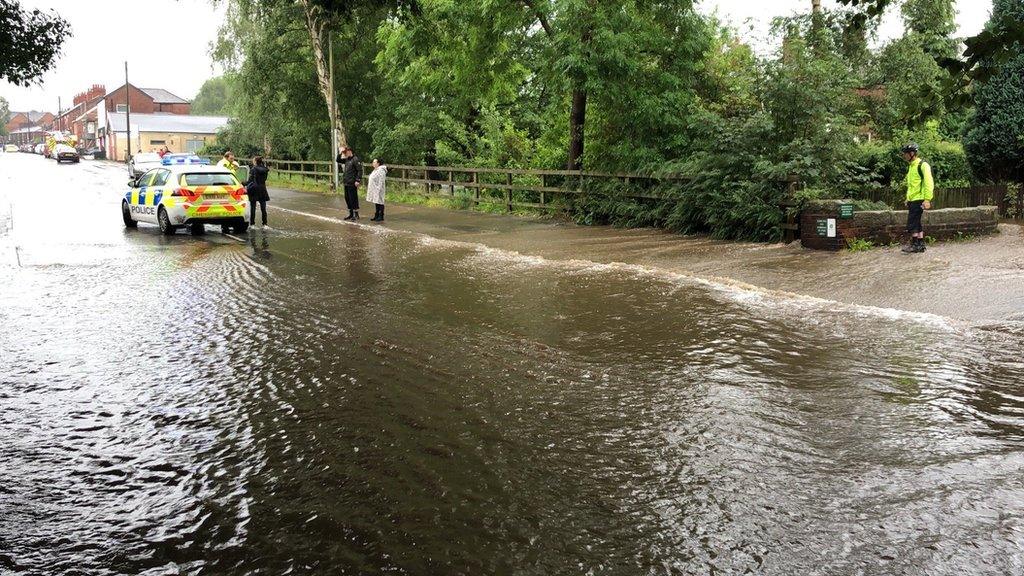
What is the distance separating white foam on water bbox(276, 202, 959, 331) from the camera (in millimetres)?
8750

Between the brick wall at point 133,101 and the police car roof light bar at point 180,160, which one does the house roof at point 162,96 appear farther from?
the police car roof light bar at point 180,160

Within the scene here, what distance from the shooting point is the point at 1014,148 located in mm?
17047

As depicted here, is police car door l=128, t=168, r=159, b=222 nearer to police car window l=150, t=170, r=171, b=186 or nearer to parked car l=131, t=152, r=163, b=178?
police car window l=150, t=170, r=171, b=186

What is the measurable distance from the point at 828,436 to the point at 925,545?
1.44m

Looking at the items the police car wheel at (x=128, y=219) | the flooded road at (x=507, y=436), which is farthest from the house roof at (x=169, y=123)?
the flooded road at (x=507, y=436)

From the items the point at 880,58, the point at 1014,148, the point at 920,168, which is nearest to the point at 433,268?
the point at 920,168

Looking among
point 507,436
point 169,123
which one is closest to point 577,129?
point 507,436

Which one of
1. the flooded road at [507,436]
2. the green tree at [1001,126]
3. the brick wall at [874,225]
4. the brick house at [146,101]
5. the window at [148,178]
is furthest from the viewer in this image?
the brick house at [146,101]

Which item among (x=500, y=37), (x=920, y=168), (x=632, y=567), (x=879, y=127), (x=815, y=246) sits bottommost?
(x=632, y=567)

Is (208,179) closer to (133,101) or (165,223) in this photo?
(165,223)

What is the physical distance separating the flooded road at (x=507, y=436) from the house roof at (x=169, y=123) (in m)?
84.9

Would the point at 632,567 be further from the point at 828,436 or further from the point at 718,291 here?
the point at 718,291

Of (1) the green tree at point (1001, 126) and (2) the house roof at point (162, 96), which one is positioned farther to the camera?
(2) the house roof at point (162, 96)

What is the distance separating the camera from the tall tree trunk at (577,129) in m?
20.4
